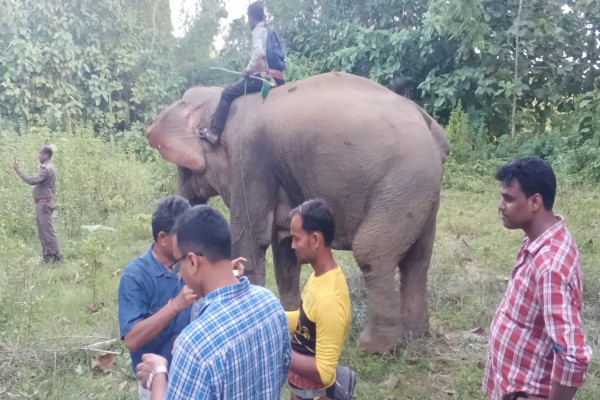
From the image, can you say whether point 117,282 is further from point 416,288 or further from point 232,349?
point 232,349

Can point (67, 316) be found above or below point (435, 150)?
below

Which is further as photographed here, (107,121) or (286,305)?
(107,121)

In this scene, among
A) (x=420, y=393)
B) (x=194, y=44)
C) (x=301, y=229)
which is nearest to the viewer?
(x=301, y=229)

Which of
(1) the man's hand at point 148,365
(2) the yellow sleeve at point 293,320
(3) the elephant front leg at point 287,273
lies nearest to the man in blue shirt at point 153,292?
(1) the man's hand at point 148,365

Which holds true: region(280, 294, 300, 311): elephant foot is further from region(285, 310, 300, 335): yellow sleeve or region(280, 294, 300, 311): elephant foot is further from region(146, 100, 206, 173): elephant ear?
region(285, 310, 300, 335): yellow sleeve

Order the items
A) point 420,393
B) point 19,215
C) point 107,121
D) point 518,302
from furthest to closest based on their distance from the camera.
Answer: point 107,121, point 19,215, point 420,393, point 518,302

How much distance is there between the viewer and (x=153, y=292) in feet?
9.25

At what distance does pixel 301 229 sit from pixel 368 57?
511 inches

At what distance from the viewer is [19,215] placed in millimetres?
9211

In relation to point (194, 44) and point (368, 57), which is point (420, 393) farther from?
point (194, 44)

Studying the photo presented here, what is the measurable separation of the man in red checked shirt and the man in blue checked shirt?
0.88m

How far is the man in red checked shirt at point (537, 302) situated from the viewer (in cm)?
228

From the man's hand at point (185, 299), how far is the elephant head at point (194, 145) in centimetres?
323

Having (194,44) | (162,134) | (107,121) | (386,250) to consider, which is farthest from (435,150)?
(194,44)
